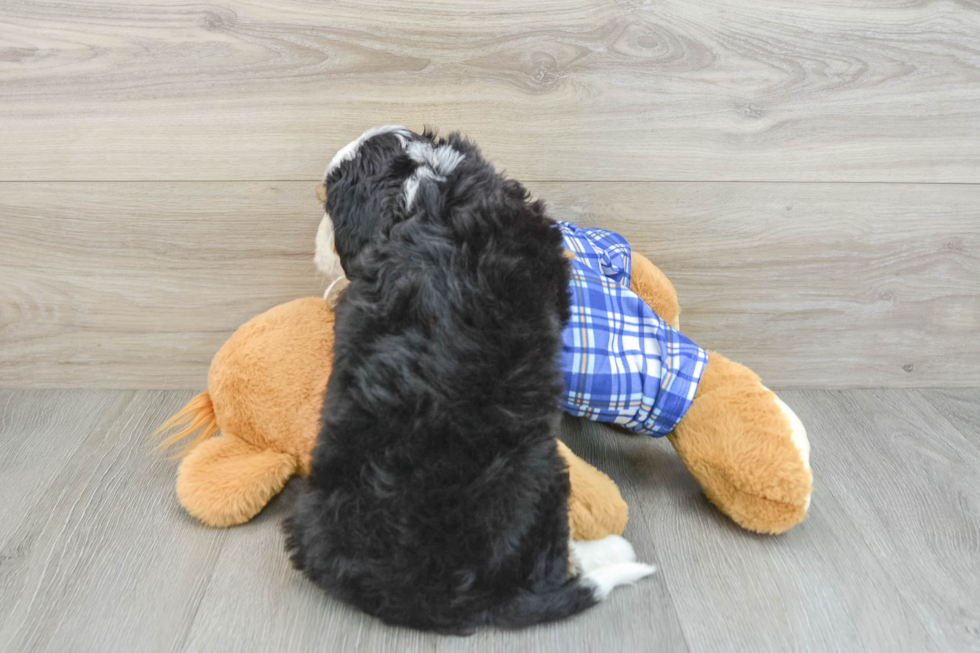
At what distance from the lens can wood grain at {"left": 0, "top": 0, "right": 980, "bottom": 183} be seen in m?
0.85

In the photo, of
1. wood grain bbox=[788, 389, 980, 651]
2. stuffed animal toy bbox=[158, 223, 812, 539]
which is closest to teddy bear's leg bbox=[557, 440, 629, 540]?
stuffed animal toy bbox=[158, 223, 812, 539]

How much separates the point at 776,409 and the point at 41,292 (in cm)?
104

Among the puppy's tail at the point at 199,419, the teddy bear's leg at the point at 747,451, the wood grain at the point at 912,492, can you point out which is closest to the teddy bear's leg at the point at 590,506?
the teddy bear's leg at the point at 747,451

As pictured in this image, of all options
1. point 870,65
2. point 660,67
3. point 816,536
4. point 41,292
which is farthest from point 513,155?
point 41,292

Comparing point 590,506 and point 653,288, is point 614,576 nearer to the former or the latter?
point 590,506

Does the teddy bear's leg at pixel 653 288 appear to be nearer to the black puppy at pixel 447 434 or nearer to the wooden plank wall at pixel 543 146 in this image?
the wooden plank wall at pixel 543 146

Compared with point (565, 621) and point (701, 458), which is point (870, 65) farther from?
point (565, 621)

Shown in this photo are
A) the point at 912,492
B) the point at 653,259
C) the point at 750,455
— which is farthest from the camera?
the point at 653,259

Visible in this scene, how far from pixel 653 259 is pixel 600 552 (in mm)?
466

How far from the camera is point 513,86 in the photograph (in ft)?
2.86

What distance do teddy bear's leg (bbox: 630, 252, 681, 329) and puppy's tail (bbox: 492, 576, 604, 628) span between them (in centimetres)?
39

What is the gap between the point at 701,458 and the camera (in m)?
0.71

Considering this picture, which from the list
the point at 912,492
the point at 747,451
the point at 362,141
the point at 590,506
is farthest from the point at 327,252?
the point at 912,492

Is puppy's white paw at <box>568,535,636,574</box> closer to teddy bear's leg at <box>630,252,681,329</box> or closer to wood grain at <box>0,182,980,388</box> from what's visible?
teddy bear's leg at <box>630,252,681,329</box>
